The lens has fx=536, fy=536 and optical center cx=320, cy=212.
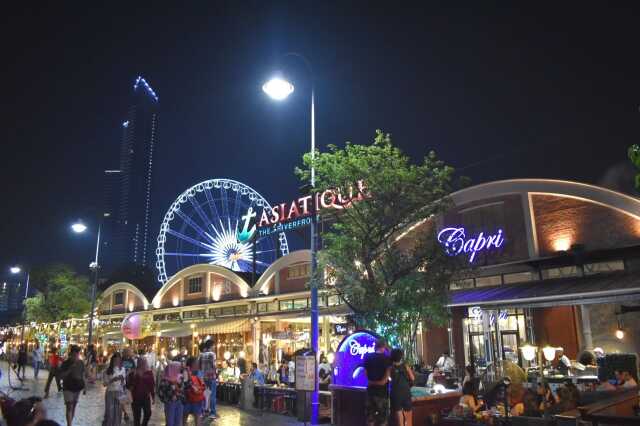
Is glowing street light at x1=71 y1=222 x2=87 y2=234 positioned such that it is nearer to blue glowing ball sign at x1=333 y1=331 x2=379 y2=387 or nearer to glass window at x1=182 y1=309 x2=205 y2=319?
glass window at x1=182 y1=309 x2=205 y2=319

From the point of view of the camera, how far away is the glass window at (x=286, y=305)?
2789 centimetres

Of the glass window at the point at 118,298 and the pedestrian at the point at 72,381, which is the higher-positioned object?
the glass window at the point at 118,298

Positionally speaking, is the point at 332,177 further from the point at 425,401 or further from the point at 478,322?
the point at 478,322

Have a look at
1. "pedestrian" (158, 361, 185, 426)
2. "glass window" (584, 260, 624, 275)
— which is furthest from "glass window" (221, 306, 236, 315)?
"pedestrian" (158, 361, 185, 426)

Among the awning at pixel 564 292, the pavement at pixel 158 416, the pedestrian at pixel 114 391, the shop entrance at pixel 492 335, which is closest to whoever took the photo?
the pedestrian at pixel 114 391

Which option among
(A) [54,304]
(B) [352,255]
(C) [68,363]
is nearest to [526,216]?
(B) [352,255]

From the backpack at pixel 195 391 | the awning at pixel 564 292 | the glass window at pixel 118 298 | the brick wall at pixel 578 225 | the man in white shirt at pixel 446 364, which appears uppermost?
the glass window at pixel 118 298

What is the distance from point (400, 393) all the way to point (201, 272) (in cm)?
2780

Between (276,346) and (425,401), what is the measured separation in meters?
20.3

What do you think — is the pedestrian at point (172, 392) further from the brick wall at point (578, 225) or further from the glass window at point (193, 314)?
the glass window at point (193, 314)

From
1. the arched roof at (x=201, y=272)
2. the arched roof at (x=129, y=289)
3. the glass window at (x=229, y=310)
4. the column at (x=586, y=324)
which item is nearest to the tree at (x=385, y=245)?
the column at (x=586, y=324)

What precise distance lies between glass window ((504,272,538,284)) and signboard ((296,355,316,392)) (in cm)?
958

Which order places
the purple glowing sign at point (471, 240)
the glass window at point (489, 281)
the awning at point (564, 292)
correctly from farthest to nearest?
the glass window at point (489, 281) < the purple glowing sign at point (471, 240) < the awning at point (564, 292)

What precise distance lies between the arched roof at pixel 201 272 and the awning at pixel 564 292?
16.3 metres
